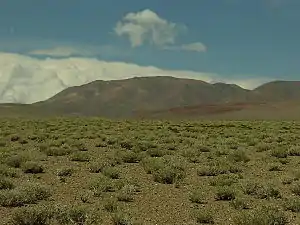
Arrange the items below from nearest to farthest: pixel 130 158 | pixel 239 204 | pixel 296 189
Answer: pixel 239 204
pixel 296 189
pixel 130 158

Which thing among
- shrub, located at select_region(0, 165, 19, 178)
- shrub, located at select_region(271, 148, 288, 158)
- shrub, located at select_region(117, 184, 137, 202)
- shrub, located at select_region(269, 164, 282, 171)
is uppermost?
shrub, located at select_region(271, 148, 288, 158)

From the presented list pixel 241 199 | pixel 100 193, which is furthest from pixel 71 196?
pixel 241 199

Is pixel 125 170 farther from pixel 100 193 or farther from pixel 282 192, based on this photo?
pixel 282 192

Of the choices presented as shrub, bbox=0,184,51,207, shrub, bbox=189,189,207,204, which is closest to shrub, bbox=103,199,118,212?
shrub, bbox=0,184,51,207

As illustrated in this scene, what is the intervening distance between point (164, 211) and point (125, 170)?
23.3 ft

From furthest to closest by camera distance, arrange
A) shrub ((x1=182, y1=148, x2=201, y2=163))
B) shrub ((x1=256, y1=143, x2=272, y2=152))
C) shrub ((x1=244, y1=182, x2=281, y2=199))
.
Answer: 1. shrub ((x1=256, y1=143, x2=272, y2=152))
2. shrub ((x1=182, y1=148, x2=201, y2=163))
3. shrub ((x1=244, y1=182, x2=281, y2=199))

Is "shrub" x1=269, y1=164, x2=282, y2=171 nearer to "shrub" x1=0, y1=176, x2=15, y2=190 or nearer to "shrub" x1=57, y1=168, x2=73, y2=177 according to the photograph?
"shrub" x1=57, y1=168, x2=73, y2=177

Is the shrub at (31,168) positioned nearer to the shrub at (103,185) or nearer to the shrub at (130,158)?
the shrub at (103,185)

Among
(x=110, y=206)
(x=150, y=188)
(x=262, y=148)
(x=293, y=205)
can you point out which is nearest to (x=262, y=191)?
(x=293, y=205)

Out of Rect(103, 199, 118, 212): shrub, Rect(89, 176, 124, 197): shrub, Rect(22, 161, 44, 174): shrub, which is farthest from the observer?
Rect(22, 161, 44, 174): shrub

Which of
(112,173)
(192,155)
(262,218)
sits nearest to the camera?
(262,218)

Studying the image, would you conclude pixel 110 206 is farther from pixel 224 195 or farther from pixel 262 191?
pixel 262 191

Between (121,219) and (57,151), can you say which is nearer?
(121,219)

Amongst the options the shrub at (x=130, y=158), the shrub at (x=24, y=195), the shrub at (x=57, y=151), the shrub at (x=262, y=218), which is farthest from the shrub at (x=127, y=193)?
the shrub at (x=57, y=151)
